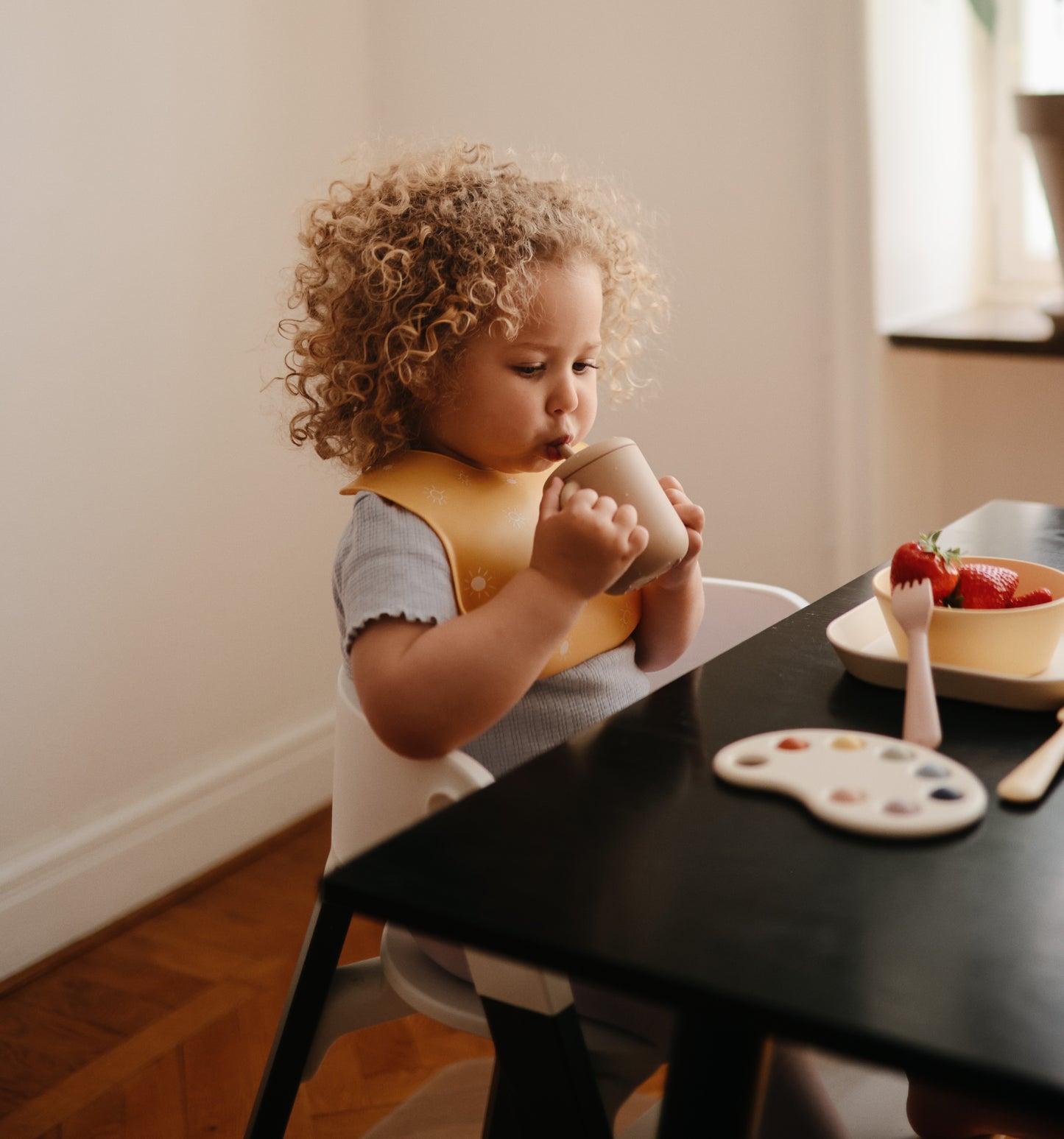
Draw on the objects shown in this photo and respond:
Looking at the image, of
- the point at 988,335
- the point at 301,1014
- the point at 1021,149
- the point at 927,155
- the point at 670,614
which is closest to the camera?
the point at 301,1014

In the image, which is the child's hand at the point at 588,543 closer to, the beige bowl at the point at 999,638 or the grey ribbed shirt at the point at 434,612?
the grey ribbed shirt at the point at 434,612

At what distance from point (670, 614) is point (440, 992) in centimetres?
40

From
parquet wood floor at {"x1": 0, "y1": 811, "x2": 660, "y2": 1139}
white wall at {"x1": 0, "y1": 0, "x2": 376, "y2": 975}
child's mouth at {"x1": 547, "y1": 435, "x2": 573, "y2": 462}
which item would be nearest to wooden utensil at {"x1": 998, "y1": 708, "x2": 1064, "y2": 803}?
child's mouth at {"x1": 547, "y1": 435, "x2": 573, "y2": 462}

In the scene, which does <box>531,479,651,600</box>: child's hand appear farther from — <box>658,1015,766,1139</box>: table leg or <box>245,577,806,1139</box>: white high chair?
<box>658,1015,766,1139</box>: table leg

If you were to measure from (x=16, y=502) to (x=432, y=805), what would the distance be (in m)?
1.14

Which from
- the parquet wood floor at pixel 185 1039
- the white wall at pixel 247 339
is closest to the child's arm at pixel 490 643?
the parquet wood floor at pixel 185 1039

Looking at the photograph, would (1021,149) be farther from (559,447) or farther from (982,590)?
(982,590)

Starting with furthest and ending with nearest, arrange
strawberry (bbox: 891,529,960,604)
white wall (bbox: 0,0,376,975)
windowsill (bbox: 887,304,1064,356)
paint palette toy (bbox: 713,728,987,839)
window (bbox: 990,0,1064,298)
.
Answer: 1. window (bbox: 990,0,1064,298)
2. windowsill (bbox: 887,304,1064,356)
3. white wall (bbox: 0,0,376,975)
4. strawberry (bbox: 891,529,960,604)
5. paint palette toy (bbox: 713,728,987,839)

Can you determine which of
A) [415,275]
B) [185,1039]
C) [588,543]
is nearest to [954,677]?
[588,543]

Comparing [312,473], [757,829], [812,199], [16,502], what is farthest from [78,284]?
[757,829]

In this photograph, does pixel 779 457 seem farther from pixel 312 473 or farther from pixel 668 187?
pixel 312 473

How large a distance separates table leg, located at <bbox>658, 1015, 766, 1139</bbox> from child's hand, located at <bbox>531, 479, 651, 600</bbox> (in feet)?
1.31

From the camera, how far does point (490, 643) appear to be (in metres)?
0.89

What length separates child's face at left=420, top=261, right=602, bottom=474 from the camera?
1.08 meters
